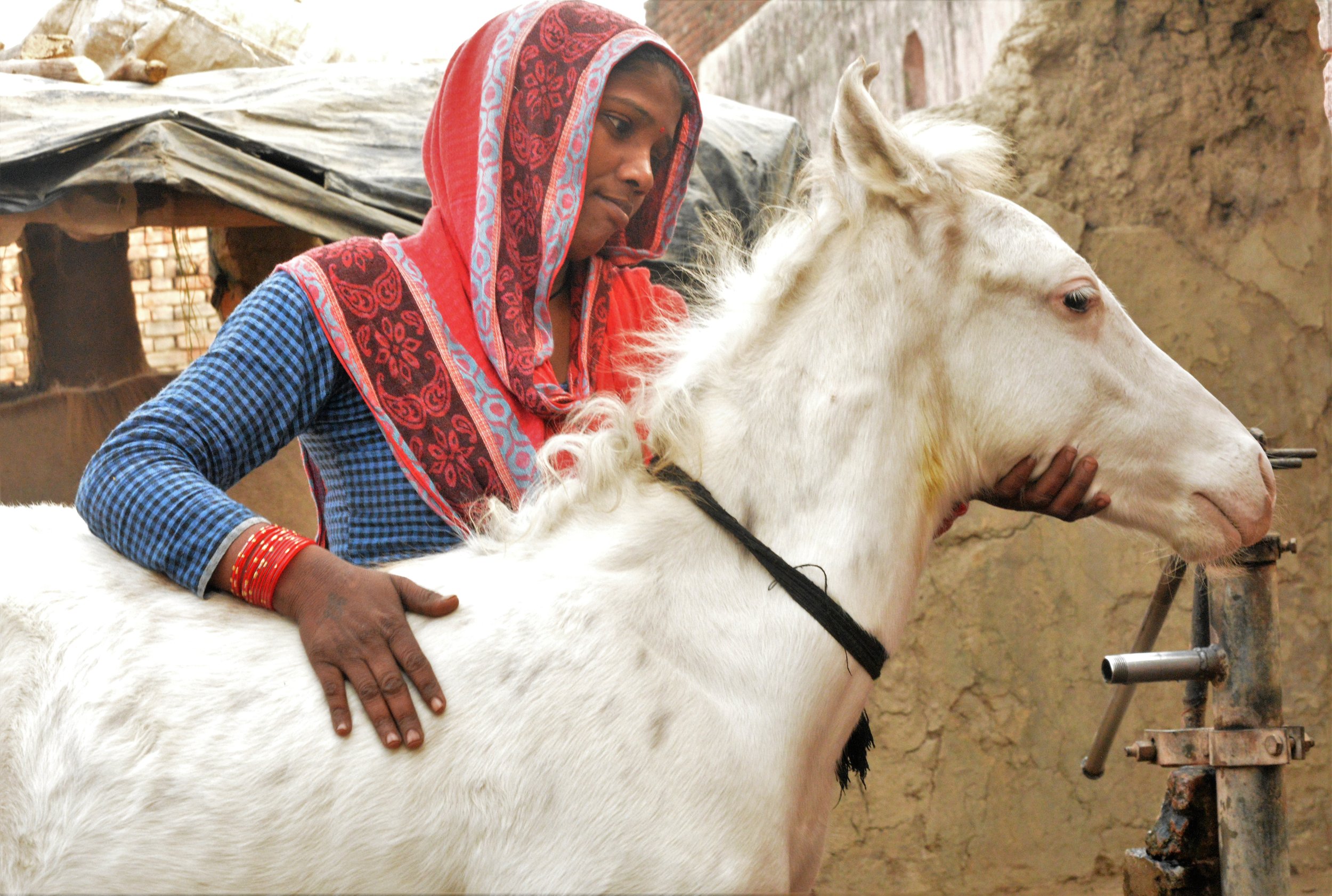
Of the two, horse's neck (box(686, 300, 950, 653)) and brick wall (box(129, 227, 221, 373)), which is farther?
brick wall (box(129, 227, 221, 373))

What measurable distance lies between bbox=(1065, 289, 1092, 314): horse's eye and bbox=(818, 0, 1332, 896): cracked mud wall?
3.30m

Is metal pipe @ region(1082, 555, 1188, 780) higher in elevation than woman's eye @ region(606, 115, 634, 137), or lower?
lower

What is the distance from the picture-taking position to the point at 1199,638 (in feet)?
8.11

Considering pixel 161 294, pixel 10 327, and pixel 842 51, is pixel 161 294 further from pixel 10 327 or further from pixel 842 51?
pixel 842 51

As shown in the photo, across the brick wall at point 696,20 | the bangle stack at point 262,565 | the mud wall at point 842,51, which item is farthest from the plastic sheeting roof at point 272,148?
the brick wall at point 696,20

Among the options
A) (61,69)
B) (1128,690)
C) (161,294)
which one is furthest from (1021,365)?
(161,294)

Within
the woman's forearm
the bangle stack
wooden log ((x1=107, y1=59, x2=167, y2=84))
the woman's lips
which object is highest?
wooden log ((x1=107, y1=59, x2=167, y2=84))

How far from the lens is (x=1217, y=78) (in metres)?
4.98

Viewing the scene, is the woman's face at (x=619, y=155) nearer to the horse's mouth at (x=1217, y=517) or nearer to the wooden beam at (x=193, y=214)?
the horse's mouth at (x=1217, y=517)

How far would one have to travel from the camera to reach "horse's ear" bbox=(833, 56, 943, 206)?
180 cm

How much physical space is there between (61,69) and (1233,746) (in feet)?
15.9

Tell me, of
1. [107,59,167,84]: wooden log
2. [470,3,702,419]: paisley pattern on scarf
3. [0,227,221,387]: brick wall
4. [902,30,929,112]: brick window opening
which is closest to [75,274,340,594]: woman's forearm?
[470,3,702,419]: paisley pattern on scarf

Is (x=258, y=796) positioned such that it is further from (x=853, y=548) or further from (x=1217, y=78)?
Answer: (x=1217, y=78)

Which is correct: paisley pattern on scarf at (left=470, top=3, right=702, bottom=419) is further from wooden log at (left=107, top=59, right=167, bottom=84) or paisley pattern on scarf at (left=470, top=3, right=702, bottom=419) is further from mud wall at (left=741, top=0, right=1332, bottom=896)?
mud wall at (left=741, top=0, right=1332, bottom=896)
